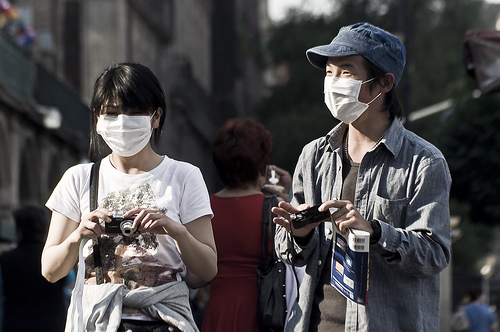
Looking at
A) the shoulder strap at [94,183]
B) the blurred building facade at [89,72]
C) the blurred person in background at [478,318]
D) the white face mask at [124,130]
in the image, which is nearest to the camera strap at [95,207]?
the shoulder strap at [94,183]

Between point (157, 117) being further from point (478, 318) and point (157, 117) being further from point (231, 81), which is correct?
point (231, 81)

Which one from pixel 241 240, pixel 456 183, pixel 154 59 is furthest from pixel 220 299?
pixel 154 59

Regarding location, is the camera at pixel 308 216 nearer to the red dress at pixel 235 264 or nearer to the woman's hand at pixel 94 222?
the woman's hand at pixel 94 222

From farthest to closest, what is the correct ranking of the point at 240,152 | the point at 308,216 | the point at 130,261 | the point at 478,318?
the point at 478,318
the point at 240,152
the point at 130,261
the point at 308,216

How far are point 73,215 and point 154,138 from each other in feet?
1.62

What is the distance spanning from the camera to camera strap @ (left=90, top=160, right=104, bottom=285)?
423 cm

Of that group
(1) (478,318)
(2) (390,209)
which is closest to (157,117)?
(2) (390,209)

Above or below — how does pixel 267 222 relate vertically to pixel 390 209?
below

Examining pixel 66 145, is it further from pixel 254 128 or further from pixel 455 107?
pixel 254 128

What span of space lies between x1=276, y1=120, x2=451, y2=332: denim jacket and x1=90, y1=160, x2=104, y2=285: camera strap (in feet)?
2.47

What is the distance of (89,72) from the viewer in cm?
2825

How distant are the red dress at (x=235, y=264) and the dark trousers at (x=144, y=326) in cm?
115

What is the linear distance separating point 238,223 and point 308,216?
57.7 inches

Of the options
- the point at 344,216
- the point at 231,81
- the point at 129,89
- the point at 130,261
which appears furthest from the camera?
the point at 231,81
